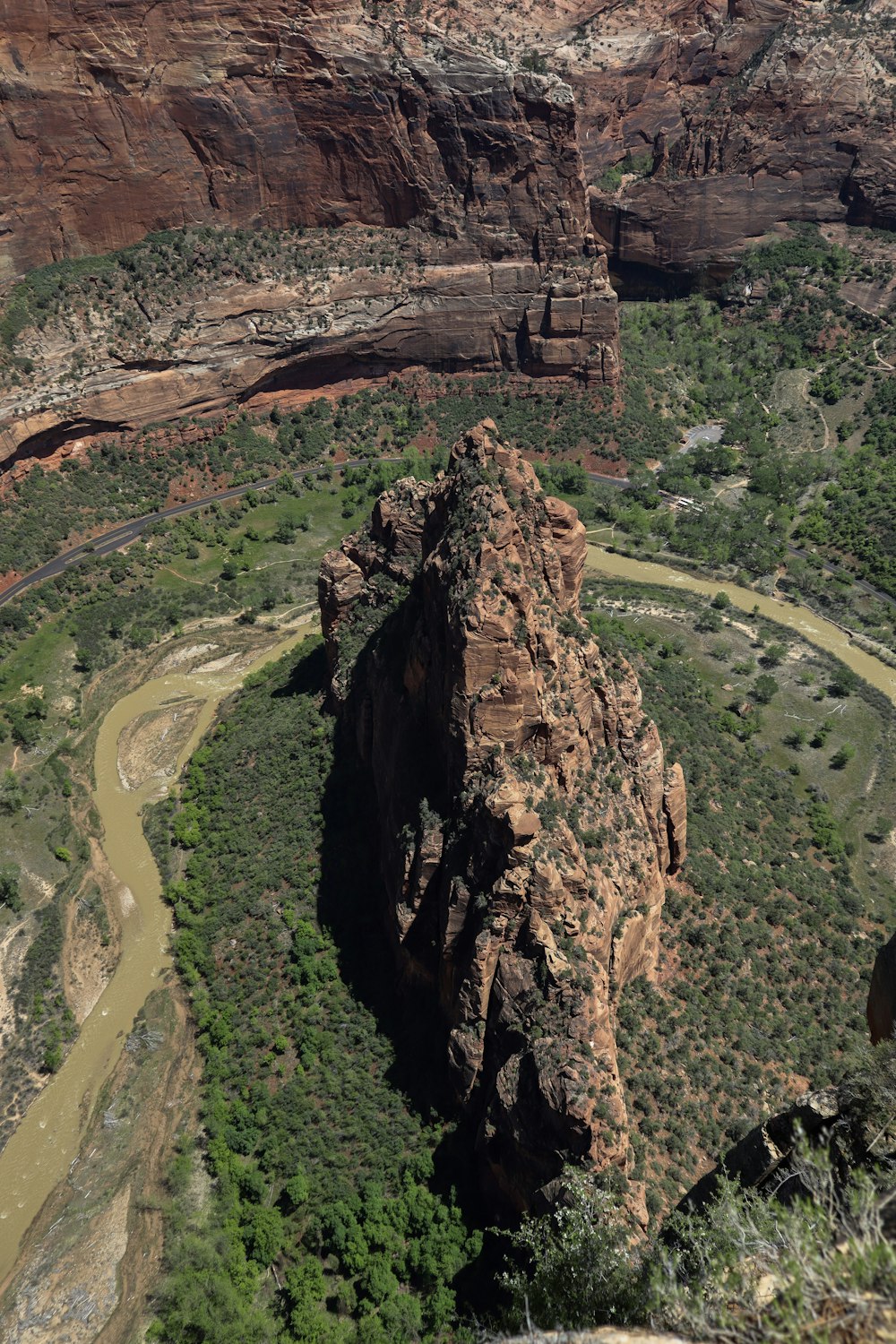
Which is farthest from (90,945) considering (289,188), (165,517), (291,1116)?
(289,188)

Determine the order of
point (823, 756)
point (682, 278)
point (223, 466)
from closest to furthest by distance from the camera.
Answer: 1. point (823, 756)
2. point (223, 466)
3. point (682, 278)

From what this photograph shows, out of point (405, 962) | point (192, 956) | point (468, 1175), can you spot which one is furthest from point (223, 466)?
point (468, 1175)

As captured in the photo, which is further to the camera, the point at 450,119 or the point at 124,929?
the point at 450,119

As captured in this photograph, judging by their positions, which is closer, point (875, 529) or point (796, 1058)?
point (796, 1058)

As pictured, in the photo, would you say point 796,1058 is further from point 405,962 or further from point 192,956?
point 192,956

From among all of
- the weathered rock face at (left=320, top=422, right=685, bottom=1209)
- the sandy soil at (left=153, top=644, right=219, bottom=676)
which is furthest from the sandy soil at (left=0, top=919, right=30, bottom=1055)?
the sandy soil at (left=153, top=644, right=219, bottom=676)

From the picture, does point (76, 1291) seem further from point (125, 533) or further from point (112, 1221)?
point (125, 533)
